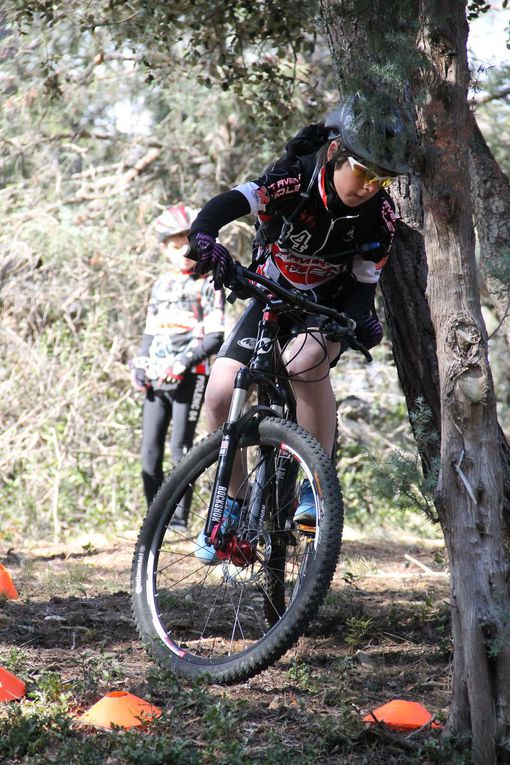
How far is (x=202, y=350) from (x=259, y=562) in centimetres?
305

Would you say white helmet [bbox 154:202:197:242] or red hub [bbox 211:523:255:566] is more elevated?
white helmet [bbox 154:202:197:242]

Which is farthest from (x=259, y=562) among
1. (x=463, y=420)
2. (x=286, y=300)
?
(x=463, y=420)

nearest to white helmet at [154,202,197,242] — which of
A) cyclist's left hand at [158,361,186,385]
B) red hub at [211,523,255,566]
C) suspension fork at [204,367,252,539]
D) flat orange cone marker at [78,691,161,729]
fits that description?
cyclist's left hand at [158,361,186,385]

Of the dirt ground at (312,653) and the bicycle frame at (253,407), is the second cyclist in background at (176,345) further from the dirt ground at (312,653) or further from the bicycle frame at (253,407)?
the bicycle frame at (253,407)

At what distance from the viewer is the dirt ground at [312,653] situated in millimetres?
2871

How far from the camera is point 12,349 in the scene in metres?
8.89

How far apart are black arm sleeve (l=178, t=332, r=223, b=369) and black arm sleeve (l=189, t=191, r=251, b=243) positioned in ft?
9.57

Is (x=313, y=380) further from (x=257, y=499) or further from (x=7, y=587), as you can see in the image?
(x=7, y=587)

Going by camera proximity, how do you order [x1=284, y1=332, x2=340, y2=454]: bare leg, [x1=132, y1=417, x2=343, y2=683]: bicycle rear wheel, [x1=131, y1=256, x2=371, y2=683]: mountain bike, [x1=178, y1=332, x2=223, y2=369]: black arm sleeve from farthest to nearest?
[x1=178, y1=332, x2=223, y2=369]: black arm sleeve → [x1=284, y1=332, x2=340, y2=454]: bare leg → [x1=131, y1=256, x2=371, y2=683]: mountain bike → [x1=132, y1=417, x2=343, y2=683]: bicycle rear wheel

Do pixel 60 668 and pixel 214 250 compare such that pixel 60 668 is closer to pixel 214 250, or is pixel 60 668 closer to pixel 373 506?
pixel 214 250

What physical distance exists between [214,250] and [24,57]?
250 inches

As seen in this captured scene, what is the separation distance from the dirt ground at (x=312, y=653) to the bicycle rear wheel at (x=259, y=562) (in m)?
0.15

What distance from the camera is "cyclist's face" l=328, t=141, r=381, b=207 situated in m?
3.29

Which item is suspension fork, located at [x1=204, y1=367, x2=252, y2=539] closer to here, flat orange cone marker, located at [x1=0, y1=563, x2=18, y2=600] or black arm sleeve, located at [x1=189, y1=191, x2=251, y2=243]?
black arm sleeve, located at [x1=189, y1=191, x2=251, y2=243]
